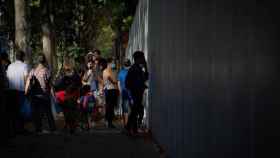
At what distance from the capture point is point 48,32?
3244cm

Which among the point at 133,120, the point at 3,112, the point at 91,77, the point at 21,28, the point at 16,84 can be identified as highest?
the point at 21,28

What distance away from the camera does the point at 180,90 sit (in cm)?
767

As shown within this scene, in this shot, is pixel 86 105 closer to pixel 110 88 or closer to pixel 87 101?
pixel 87 101

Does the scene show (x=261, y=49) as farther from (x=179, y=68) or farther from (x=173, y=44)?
(x=173, y=44)

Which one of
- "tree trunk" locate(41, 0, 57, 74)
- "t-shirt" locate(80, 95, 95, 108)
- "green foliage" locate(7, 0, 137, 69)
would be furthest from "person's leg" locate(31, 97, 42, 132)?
"green foliage" locate(7, 0, 137, 69)

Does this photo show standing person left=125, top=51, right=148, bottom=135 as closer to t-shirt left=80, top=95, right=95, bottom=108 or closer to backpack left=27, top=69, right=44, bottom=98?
backpack left=27, top=69, right=44, bottom=98

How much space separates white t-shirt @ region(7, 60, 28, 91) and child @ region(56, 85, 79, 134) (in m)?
1.47

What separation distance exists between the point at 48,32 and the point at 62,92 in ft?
57.6

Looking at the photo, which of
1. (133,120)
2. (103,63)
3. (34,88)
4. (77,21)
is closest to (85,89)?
(103,63)

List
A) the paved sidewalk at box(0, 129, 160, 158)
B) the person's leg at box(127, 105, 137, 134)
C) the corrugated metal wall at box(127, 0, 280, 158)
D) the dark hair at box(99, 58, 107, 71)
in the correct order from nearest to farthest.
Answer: the corrugated metal wall at box(127, 0, 280, 158) < the paved sidewalk at box(0, 129, 160, 158) < the person's leg at box(127, 105, 137, 134) < the dark hair at box(99, 58, 107, 71)

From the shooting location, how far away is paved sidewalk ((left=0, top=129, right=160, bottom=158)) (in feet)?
35.4

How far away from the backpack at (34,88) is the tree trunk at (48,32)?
53.9 feet

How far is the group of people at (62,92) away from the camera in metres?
13.5

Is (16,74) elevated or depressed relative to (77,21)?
depressed
